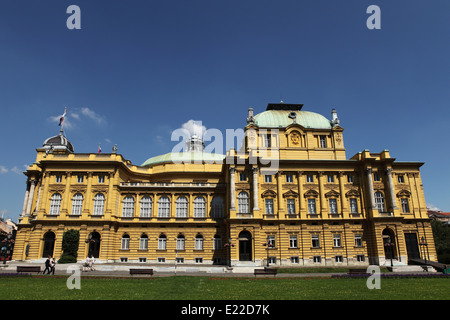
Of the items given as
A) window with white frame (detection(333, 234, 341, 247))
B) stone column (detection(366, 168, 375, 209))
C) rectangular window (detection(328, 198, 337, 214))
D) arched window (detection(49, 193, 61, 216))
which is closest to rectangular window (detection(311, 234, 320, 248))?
window with white frame (detection(333, 234, 341, 247))

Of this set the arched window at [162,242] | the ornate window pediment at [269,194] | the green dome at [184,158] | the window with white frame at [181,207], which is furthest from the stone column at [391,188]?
the arched window at [162,242]

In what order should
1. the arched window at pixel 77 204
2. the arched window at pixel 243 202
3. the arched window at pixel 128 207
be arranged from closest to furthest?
the arched window at pixel 243 202
the arched window at pixel 77 204
the arched window at pixel 128 207

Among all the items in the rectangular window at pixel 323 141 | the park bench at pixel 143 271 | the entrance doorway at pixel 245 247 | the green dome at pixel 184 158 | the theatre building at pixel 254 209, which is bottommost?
the park bench at pixel 143 271

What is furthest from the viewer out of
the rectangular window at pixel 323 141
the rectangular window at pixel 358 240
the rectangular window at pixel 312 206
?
the rectangular window at pixel 323 141

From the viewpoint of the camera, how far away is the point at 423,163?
51625 mm

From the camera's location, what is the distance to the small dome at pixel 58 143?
60.3 metres

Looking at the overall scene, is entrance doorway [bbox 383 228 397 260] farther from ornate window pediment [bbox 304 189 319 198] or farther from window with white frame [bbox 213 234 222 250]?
window with white frame [bbox 213 234 222 250]

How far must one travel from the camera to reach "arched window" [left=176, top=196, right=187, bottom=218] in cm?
5212

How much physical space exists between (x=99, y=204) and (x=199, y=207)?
16064 mm

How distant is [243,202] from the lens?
48.8 meters

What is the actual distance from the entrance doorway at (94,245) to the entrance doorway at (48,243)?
573 cm

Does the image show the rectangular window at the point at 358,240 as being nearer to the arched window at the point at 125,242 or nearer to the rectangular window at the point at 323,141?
the rectangular window at the point at 323,141

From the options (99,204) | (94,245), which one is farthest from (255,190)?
(94,245)
